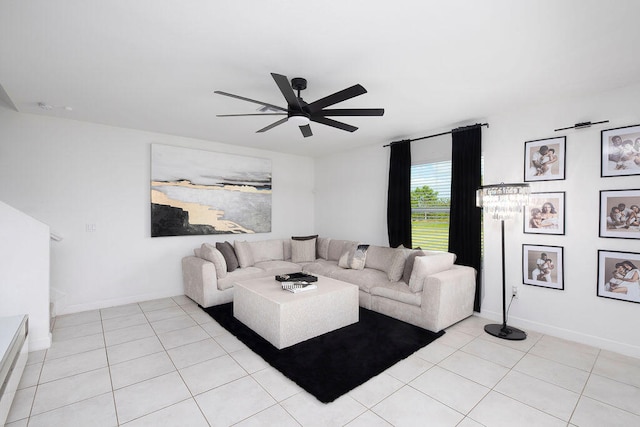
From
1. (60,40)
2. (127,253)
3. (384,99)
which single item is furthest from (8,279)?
(384,99)

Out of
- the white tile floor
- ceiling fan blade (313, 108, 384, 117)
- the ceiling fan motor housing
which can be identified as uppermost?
the ceiling fan motor housing

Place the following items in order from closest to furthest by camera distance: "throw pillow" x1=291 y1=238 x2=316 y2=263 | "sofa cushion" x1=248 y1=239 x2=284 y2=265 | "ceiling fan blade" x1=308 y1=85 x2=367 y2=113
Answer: "ceiling fan blade" x1=308 y1=85 x2=367 y2=113 < "sofa cushion" x1=248 y1=239 x2=284 y2=265 < "throw pillow" x1=291 y1=238 x2=316 y2=263

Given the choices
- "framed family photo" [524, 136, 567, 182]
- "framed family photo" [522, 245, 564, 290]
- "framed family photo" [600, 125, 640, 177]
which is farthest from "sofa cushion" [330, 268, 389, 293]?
"framed family photo" [600, 125, 640, 177]

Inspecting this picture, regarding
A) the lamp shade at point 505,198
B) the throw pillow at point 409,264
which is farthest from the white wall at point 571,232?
the throw pillow at point 409,264

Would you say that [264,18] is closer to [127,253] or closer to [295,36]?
[295,36]

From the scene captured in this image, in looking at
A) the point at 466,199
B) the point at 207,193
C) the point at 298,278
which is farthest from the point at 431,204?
the point at 207,193

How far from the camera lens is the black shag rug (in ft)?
7.76

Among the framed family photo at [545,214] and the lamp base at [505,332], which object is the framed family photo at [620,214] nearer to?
the framed family photo at [545,214]

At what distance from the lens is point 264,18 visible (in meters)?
1.91

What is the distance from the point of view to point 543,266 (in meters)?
3.40

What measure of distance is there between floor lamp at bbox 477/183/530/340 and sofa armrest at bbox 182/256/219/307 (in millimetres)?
3563

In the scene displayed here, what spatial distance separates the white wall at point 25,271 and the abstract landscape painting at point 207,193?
65.3 inches

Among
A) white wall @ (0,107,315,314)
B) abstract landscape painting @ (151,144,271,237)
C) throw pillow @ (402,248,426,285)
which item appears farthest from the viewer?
abstract landscape painting @ (151,144,271,237)

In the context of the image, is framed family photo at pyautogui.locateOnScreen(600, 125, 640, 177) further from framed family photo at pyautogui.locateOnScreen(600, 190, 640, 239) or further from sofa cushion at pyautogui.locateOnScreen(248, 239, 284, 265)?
sofa cushion at pyautogui.locateOnScreen(248, 239, 284, 265)
